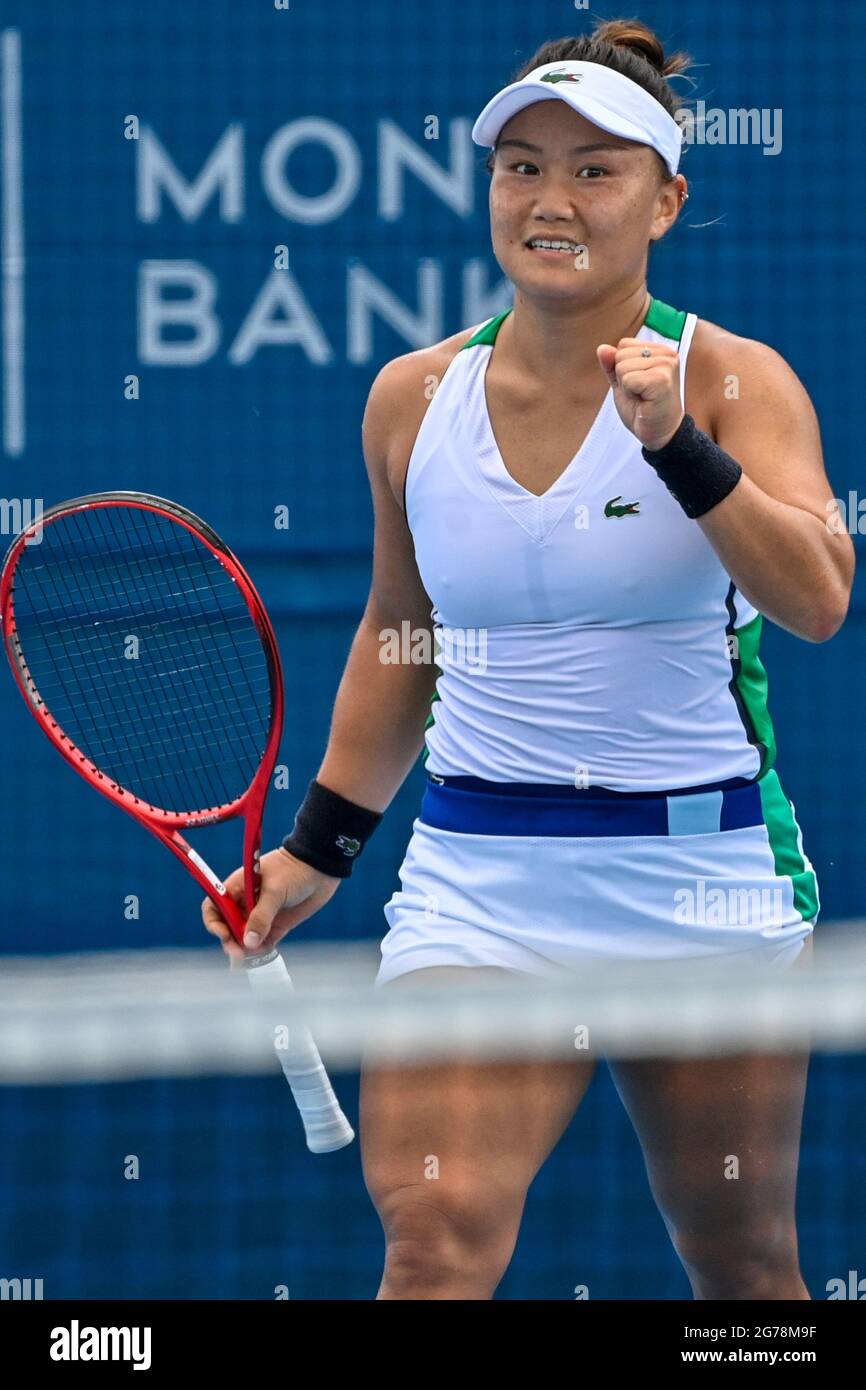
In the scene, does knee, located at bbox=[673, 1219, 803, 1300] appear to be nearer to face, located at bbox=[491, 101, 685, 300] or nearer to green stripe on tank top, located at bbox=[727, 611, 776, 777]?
green stripe on tank top, located at bbox=[727, 611, 776, 777]

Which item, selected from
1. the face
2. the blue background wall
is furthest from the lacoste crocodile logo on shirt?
the blue background wall

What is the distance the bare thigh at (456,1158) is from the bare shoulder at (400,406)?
561 mm

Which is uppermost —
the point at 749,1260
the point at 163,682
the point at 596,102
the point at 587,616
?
the point at 596,102

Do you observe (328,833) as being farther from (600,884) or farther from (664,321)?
(664,321)

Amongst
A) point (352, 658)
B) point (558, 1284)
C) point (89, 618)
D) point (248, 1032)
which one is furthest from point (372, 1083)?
point (89, 618)

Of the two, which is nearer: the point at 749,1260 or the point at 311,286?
the point at 749,1260

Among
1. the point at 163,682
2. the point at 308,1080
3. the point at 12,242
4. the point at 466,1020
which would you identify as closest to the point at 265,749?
the point at 308,1080

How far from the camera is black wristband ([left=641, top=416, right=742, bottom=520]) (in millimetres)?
2135

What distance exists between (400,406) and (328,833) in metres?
0.49

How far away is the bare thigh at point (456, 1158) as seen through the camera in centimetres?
225

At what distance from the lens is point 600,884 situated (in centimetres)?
235

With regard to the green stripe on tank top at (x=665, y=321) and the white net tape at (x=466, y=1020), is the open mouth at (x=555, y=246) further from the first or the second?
the white net tape at (x=466, y=1020)

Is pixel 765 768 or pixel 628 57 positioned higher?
pixel 628 57

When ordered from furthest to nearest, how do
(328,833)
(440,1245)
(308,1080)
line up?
(328,833) → (308,1080) → (440,1245)
